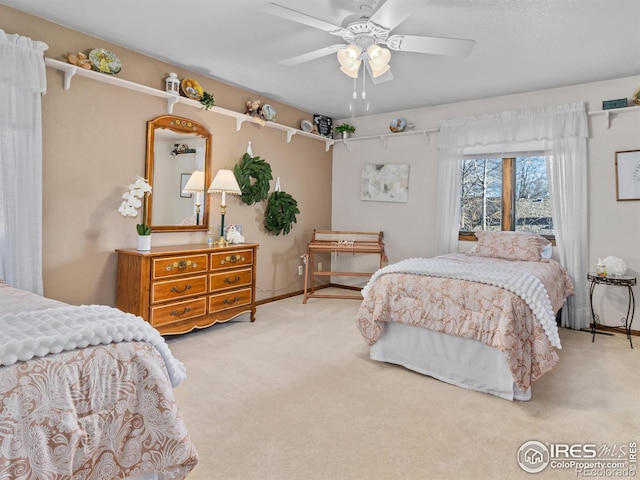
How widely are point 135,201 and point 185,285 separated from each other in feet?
2.79

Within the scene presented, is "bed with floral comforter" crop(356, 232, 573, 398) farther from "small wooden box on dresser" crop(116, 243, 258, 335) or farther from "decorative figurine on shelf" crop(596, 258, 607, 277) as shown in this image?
"small wooden box on dresser" crop(116, 243, 258, 335)

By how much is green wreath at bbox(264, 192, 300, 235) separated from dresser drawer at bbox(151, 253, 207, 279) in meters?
1.39

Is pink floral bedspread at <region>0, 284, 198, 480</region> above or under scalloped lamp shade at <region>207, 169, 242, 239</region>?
under

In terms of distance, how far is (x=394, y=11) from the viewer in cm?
209

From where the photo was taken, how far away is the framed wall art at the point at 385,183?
5.28 metres

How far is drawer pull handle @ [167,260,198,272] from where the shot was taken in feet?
10.9

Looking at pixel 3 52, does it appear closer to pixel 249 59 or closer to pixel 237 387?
pixel 249 59

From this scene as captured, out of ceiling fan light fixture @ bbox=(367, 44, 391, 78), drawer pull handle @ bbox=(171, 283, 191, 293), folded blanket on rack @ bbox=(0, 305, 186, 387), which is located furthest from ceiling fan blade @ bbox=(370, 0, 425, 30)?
drawer pull handle @ bbox=(171, 283, 191, 293)

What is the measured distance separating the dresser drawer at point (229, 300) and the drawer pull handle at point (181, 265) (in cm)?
38

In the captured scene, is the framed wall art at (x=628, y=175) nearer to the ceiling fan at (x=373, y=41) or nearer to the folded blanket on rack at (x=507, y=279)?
the folded blanket on rack at (x=507, y=279)

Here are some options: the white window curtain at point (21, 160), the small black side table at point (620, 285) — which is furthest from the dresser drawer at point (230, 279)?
the small black side table at point (620, 285)

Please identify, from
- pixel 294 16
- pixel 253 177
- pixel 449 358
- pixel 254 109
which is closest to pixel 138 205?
pixel 253 177

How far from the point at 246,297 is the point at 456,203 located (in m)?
2.73

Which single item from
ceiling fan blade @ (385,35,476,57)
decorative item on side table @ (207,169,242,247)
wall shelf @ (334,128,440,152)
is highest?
wall shelf @ (334,128,440,152)
